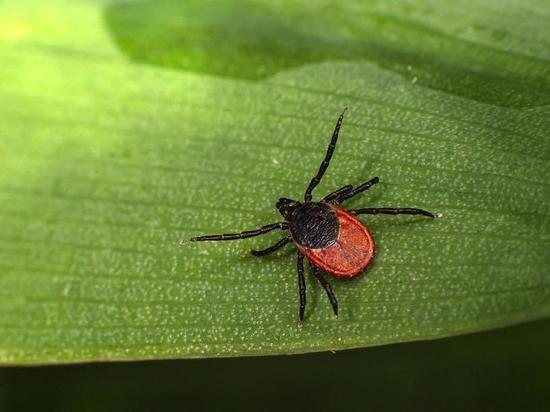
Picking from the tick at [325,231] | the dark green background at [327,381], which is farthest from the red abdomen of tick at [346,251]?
the dark green background at [327,381]

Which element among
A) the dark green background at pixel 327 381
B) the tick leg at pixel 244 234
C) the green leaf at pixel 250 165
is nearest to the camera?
the green leaf at pixel 250 165

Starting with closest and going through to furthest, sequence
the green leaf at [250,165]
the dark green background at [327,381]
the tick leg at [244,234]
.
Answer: the green leaf at [250,165], the tick leg at [244,234], the dark green background at [327,381]

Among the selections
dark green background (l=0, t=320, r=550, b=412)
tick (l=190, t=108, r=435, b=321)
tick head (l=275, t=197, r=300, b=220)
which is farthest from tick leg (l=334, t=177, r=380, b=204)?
dark green background (l=0, t=320, r=550, b=412)

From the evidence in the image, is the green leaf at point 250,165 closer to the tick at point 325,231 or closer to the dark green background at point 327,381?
the tick at point 325,231

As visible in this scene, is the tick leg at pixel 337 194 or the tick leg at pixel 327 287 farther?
the tick leg at pixel 337 194

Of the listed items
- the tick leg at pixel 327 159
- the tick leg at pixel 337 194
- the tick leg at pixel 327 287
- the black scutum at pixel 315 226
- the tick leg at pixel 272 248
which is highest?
the tick leg at pixel 327 159

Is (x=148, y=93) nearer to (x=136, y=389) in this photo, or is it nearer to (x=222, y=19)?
(x=222, y=19)

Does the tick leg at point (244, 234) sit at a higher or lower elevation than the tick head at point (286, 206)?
lower

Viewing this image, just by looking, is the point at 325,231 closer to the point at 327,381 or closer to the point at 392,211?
the point at 392,211

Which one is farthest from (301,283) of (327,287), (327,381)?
(327,381)
